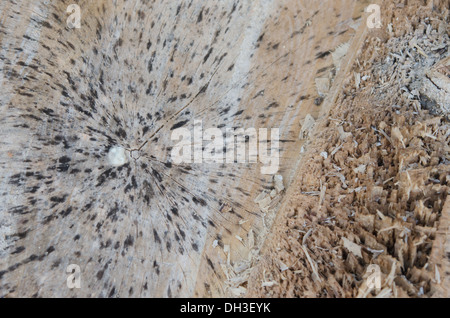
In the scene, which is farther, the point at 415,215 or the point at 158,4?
the point at 158,4

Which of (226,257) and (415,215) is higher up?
(415,215)

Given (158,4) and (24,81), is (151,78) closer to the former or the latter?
(158,4)

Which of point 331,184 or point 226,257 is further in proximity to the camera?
point 226,257

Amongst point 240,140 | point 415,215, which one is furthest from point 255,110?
point 415,215

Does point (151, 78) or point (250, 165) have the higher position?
point (151, 78)
